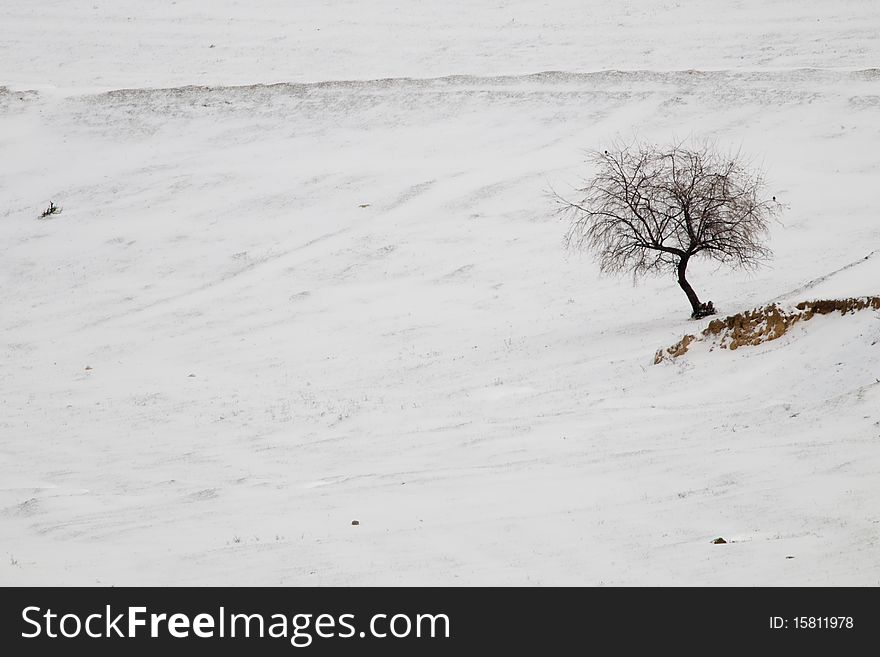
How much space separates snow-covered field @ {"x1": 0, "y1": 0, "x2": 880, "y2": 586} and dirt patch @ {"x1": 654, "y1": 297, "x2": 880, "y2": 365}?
0.40 m

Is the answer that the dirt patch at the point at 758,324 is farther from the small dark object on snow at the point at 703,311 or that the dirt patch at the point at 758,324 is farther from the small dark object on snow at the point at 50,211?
the small dark object on snow at the point at 50,211

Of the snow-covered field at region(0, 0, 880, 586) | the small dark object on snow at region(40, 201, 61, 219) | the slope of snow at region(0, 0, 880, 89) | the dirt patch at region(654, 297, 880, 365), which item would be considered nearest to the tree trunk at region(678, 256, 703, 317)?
the snow-covered field at region(0, 0, 880, 586)

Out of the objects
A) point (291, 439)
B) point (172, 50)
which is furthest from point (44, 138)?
point (291, 439)

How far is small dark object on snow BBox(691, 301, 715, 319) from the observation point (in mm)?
27188

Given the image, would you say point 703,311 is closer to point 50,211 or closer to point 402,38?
point 50,211

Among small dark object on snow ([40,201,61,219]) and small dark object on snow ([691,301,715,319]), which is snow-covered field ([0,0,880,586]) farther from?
small dark object on snow ([691,301,715,319])

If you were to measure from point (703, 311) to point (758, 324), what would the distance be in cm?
401

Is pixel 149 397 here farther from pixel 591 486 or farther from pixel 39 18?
pixel 39 18

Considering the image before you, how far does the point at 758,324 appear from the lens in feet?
76.4

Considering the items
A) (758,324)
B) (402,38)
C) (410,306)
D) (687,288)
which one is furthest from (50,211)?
(758,324)

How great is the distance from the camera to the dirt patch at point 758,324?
73.3 feet

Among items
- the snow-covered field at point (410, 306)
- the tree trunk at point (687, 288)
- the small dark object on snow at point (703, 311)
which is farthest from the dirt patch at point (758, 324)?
the small dark object on snow at point (703, 311)

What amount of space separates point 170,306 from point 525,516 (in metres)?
22.9
